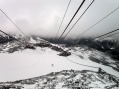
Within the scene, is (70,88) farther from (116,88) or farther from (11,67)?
(11,67)

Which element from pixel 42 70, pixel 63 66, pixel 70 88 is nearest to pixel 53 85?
pixel 70 88

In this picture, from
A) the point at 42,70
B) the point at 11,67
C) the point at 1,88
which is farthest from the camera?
the point at 11,67

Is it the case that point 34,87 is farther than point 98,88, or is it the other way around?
point 34,87

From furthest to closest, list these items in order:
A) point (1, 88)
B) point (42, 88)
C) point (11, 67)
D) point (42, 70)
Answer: point (11, 67) → point (42, 70) → point (42, 88) → point (1, 88)

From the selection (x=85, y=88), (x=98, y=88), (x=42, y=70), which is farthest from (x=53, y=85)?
(x=42, y=70)

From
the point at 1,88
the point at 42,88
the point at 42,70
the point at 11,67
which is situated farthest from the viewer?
the point at 11,67

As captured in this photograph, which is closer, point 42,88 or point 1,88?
point 1,88

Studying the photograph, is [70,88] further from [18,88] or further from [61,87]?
[18,88]

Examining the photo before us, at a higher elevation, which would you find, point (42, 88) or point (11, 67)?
point (11, 67)

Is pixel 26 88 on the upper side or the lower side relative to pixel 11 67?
lower
